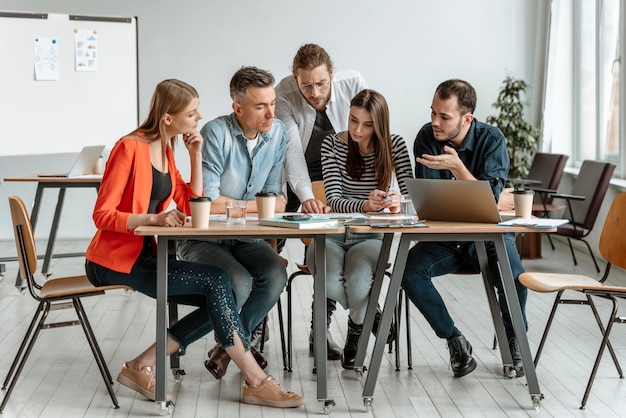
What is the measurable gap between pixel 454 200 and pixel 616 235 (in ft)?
2.48

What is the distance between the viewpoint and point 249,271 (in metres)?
3.47

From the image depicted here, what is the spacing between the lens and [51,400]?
3.28 m

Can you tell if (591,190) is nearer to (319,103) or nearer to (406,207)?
(319,103)

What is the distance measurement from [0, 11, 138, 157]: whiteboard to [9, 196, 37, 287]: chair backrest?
4.10 meters

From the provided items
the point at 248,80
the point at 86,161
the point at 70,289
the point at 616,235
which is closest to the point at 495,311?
the point at 616,235

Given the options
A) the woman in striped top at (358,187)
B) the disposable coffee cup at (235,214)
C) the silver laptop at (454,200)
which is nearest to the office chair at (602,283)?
the silver laptop at (454,200)

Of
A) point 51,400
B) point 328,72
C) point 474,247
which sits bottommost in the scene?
point 51,400

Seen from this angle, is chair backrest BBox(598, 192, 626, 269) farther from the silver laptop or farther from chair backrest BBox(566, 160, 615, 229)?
chair backrest BBox(566, 160, 615, 229)

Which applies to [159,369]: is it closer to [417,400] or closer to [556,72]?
[417,400]

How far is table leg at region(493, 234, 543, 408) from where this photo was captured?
3.14 meters

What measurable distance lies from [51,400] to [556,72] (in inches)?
232

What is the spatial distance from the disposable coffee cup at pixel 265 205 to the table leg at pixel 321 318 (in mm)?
230

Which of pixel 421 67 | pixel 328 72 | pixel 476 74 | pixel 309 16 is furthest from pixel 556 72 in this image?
pixel 328 72

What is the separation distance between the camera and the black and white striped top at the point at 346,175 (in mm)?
3738
